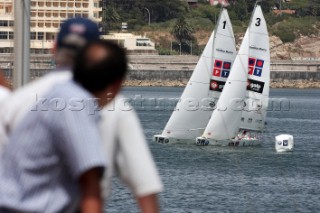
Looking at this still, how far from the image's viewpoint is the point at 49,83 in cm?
502

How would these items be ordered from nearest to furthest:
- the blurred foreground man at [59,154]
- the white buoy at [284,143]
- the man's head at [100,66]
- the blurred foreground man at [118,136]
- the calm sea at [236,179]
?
1. the blurred foreground man at [59,154]
2. the man's head at [100,66]
3. the blurred foreground man at [118,136]
4. the calm sea at [236,179]
5. the white buoy at [284,143]

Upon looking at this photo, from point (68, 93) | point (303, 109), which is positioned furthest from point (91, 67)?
point (303, 109)

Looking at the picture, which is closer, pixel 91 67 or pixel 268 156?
pixel 91 67

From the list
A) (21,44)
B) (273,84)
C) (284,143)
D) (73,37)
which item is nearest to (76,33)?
(73,37)

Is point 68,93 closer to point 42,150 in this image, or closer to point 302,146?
point 42,150

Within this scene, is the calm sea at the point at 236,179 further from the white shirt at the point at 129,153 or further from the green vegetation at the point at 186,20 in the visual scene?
the green vegetation at the point at 186,20

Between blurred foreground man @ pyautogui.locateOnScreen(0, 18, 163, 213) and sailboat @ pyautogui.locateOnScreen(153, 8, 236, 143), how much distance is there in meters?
45.6

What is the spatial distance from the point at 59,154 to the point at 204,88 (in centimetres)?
4727

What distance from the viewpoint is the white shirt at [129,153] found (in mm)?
5230

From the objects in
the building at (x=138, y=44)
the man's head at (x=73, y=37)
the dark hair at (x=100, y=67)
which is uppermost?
the man's head at (x=73, y=37)

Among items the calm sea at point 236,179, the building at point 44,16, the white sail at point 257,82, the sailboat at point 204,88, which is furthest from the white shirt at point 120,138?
the building at point 44,16

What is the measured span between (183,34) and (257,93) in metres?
107

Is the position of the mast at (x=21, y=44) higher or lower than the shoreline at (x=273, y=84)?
higher

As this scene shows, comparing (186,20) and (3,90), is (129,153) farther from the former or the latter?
(186,20)
